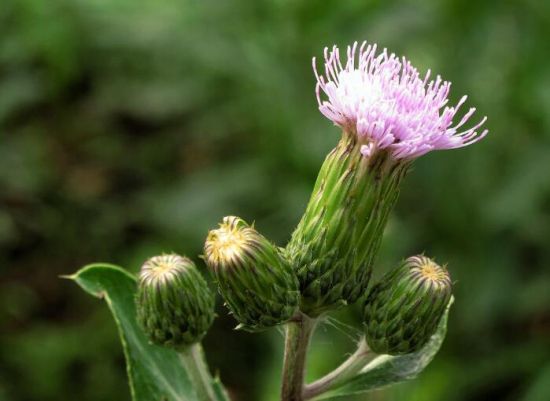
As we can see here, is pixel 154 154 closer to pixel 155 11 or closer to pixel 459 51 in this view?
pixel 155 11

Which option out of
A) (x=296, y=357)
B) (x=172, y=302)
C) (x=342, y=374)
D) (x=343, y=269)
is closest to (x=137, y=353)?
(x=172, y=302)

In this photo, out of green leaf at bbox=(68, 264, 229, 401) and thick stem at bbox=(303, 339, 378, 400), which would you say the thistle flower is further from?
green leaf at bbox=(68, 264, 229, 401)

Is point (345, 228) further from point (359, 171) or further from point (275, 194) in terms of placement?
point (275, 194)

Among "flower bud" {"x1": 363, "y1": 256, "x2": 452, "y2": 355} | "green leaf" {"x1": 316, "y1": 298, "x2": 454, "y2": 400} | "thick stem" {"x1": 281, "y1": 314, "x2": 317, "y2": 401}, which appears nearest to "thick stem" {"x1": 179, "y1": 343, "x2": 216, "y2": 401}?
"thick stem" {"x1": 281, "y1": 314, "x2": 317, "y2": 401}

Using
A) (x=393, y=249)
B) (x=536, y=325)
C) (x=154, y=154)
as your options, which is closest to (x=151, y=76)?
(x=154, y=154)

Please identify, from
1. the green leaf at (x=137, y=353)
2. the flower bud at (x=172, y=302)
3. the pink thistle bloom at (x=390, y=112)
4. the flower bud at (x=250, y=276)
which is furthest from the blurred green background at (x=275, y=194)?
the pink thistle bloom at (x=390, y=112)

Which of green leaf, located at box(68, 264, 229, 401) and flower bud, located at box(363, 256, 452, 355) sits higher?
green leaf, located at box(68, 264, 229, 401)

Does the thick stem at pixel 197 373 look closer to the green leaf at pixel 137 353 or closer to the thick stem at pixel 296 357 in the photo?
the green leaf at pixel 137 353
